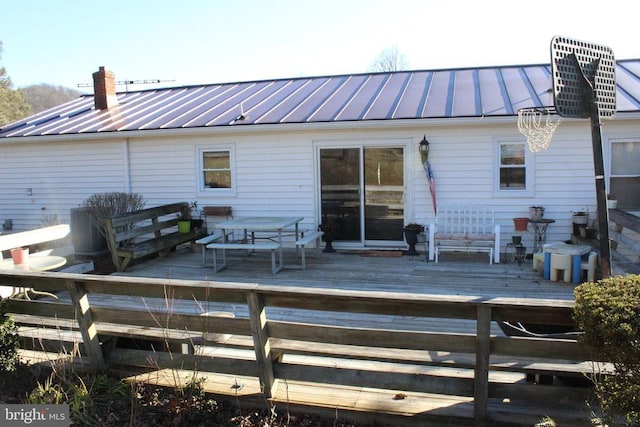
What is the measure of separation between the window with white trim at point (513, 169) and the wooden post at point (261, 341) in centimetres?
635

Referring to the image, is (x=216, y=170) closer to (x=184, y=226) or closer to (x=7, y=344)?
(x=184, y=226)

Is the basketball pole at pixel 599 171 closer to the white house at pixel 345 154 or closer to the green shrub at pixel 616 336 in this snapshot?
the green shrub at pixel 616 336

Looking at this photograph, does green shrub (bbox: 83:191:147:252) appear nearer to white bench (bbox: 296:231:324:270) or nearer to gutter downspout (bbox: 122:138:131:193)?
gutter downspout (bbox: 122:138:131:193)

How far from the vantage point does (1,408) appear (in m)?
2.69

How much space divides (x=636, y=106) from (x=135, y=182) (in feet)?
30.9

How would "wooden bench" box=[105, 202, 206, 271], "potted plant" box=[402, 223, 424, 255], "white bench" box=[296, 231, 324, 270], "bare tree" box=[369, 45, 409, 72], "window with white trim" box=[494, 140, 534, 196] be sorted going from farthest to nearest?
"bare tree" box=[369, 45, 409, 72] → "potted plant" box=[402, 223, 424, 255] → "window with white trim" box=[494, 140, 534, 196] → "wooden bench" box=[105, 202, 206, 271] → "white bench" box=[296, 231, 324, 270]

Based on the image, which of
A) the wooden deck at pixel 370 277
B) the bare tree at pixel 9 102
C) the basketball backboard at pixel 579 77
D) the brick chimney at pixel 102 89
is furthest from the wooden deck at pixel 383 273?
the bare tree at pixel 9 102

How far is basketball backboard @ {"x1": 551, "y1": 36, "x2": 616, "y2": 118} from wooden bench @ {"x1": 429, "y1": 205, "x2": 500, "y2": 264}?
15.6ft

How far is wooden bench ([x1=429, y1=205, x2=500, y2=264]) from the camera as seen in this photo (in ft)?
25.2

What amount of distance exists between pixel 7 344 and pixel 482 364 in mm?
2993

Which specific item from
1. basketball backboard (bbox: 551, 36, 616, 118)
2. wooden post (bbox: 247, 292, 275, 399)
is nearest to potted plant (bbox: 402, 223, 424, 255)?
basketball backboard (bbox: 551, 36, 616, 118)

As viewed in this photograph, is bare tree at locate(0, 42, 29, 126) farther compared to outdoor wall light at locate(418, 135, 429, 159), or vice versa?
bare tree at locate(0, 42, 29, 126)

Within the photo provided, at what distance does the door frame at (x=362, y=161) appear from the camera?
8352 millimetres

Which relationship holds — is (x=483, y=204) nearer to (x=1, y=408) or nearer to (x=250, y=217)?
(x=250, y=217)
